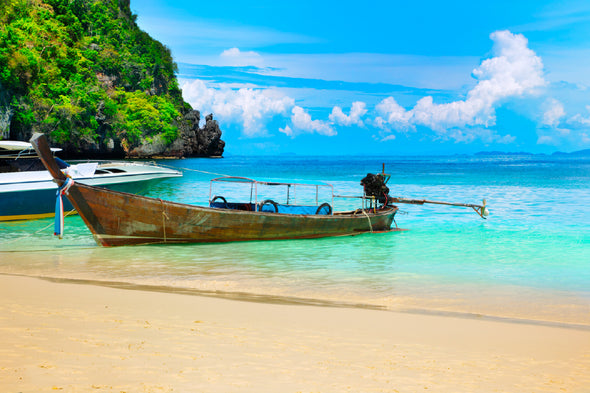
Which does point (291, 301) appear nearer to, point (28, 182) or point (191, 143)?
point (28, 182)

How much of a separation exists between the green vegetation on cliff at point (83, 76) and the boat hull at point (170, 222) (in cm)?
3699

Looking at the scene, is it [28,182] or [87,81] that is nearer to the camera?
[28,182]

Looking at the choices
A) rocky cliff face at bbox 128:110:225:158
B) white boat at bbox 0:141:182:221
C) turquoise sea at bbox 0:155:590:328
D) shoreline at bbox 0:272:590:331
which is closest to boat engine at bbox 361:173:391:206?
turquoise sea at bbox 0:155:590:328

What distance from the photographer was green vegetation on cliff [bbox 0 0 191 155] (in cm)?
4869

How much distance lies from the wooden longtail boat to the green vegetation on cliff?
37.0 metres

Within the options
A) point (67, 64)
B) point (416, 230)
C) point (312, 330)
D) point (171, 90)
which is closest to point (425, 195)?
point (416, 230)

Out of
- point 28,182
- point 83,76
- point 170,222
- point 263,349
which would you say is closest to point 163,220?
point 170,222

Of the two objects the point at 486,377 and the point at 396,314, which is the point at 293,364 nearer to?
the point at 486,377

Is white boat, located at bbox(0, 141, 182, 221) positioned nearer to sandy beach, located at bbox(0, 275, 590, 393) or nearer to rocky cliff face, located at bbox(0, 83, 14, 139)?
sandy beach, located at bbox(0, 275, 590, 393)

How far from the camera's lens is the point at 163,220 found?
13375 millimetres

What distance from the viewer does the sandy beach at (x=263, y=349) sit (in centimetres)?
467

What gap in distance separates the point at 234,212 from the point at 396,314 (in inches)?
291

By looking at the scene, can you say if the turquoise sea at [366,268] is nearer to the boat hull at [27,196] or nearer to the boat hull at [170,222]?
the boat hull at [170,222]

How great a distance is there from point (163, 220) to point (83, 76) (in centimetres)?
5628
